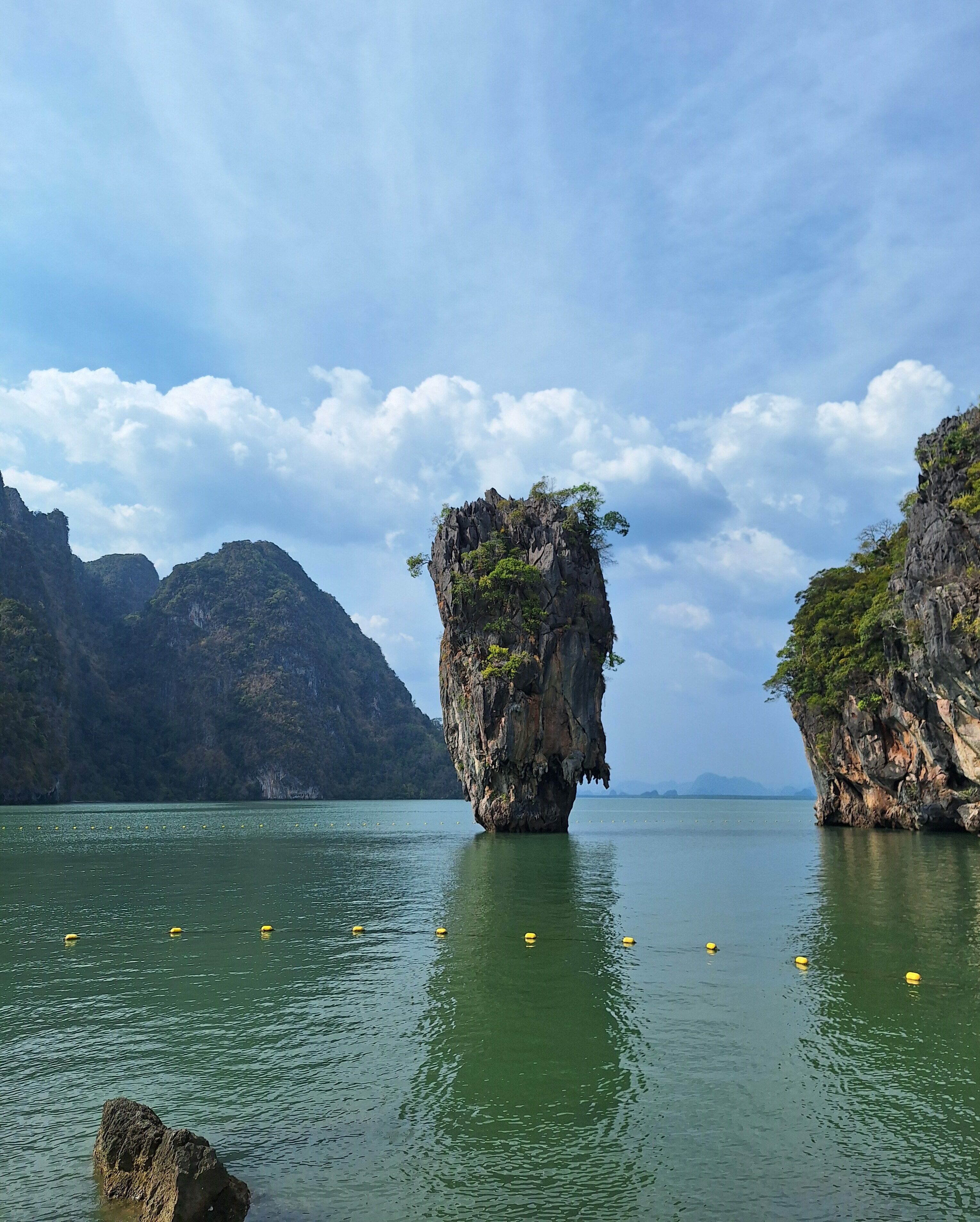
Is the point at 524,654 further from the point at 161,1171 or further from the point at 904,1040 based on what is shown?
the point at 161,1171

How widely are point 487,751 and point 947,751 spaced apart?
89.6 ft

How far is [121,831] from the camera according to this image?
191 ft

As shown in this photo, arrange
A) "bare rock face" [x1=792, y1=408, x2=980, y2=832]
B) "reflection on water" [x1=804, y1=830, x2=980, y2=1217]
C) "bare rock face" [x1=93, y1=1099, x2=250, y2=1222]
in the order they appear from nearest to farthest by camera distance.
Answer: "bare rock face" [x1=93, y1=1099, x2=250, y2=1222], "reflection on water" [x1=804, y1=830, x2=980, y2=1217], "bare rock face" [x1=792, y1=408, x2=980, y2=832]

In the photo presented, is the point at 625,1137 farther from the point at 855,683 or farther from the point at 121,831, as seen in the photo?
the point at 121,831

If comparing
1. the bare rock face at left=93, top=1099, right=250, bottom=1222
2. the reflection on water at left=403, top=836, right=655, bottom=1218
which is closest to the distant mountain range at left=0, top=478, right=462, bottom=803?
the reflection on water at left=403, top=836, right=655, bottom=1218

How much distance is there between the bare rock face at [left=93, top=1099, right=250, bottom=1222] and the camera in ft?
21.4

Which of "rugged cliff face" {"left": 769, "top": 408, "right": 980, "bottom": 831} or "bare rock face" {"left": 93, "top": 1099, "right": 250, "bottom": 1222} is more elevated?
"rugged cliff face" {"left": 769, "top": 408, "right": 980, "bottom": 831}

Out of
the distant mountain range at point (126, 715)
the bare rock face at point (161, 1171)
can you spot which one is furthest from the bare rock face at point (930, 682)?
the distant mountain range at point (126, 715)

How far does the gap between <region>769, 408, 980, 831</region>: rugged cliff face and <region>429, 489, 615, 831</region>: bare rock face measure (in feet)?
56.0

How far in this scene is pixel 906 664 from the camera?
48.5 meters

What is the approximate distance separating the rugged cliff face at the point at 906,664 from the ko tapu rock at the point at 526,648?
55.0ft

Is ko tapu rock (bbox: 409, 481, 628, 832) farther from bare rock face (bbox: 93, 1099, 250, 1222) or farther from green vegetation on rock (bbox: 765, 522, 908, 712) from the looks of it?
bare rock face (bbox: 93, 1099, 250, 1222)

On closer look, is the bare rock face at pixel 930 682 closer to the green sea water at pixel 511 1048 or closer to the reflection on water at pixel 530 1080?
the green sea water at pixel 511 1048

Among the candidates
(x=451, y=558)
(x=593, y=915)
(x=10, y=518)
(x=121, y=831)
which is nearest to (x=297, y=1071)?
(x=593, y=915)
